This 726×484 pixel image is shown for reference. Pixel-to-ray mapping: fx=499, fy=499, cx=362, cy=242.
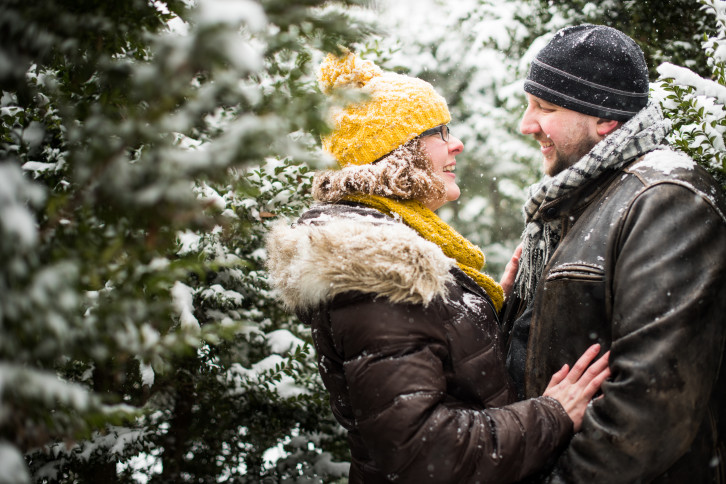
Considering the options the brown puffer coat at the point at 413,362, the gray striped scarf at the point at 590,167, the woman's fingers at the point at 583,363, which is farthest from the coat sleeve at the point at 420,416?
the gray striped scarf at the point at 590,167

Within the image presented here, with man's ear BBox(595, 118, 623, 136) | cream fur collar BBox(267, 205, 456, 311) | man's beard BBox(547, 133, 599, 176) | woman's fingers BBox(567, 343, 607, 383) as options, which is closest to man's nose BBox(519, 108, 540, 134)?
man's beard BBox(547, 133, 599, 176)

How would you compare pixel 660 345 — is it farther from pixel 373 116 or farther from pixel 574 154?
pixel 373 116

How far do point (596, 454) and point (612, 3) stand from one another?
11.0 ft

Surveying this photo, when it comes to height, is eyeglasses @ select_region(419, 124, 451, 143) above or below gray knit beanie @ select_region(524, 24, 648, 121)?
below

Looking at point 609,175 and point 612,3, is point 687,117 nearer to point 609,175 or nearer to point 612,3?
point 609,175

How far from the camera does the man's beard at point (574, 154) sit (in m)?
2.16

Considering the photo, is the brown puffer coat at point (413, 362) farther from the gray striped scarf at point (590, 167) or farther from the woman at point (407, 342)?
the gray striped scarf at point (590, 167)

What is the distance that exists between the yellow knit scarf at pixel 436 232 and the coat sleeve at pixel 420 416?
1.24 feet

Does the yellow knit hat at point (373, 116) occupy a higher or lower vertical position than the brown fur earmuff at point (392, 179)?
higher

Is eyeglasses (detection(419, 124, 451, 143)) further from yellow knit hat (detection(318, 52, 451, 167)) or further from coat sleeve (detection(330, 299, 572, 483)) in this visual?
coat sleeve (detection(330, 299, 572, 483))

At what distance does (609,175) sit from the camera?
198 cm

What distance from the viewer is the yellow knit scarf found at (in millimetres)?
1976

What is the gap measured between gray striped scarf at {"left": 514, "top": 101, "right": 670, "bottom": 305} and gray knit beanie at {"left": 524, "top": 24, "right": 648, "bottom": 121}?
3.5 inches

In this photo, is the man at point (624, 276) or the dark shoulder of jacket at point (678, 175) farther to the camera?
the dark shoulder of jacket at point (678, 175)
